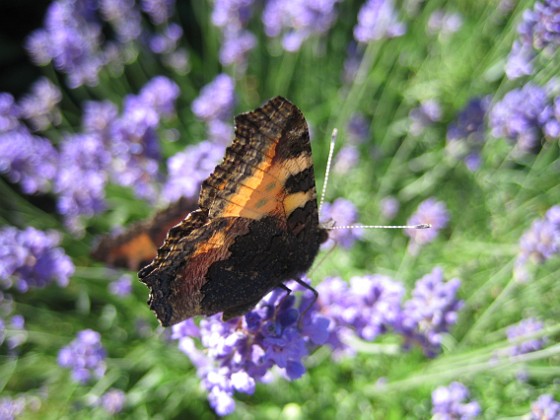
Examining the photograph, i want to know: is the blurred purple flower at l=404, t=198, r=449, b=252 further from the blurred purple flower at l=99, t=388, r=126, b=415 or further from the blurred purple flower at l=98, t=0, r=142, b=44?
the blurred purple flower at l=98, t=0, r=142, b=44

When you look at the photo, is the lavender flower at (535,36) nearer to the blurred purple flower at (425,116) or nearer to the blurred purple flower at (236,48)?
the blurred purple flower at (425,116)

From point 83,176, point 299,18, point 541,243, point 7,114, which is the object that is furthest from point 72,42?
point 541,243

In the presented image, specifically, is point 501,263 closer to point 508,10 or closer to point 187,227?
point 508,10

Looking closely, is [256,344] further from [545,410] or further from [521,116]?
[521,116]

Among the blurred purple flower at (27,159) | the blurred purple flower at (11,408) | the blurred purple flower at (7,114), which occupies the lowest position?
the blurred purple flower at (11,408)

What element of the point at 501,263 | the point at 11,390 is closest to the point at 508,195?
the point at 501,263

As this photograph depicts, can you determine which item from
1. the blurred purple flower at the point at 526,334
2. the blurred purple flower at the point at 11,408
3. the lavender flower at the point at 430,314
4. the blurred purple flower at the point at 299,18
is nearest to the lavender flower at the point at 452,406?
the lavender flower at the point at 430,314

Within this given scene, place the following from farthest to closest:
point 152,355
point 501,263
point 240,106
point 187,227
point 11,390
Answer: point 240,106, point 11,390, point 501,263, point 152,355, point 187,227
